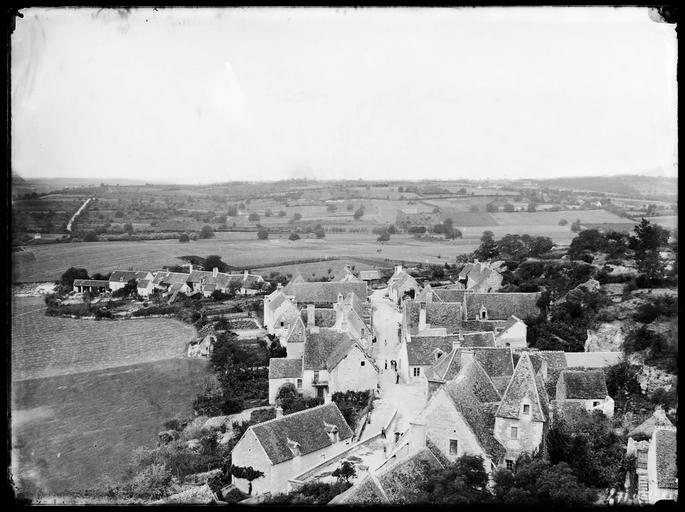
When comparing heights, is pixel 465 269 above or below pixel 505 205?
below

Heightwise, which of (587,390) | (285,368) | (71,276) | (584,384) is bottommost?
(285,368)

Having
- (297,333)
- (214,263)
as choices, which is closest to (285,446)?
(297,333)

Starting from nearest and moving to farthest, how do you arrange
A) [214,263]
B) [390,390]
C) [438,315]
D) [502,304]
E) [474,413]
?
[474,413], [390,390], [214,263], [438,315], [502,304]

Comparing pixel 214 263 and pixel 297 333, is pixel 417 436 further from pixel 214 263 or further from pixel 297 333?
pixel 214 263

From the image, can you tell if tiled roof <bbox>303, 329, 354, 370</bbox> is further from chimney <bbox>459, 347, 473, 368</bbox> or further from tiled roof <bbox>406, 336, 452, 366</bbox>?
chimney <bbox>459, 347, 473, 368</bbox>

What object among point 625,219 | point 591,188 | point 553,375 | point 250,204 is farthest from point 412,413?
point 625,219

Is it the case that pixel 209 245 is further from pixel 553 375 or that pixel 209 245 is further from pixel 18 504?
pixel 18 504

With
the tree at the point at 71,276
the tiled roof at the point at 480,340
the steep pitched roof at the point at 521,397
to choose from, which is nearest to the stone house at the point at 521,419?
the steep pitched roof at the point at 521,397
